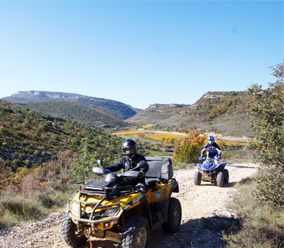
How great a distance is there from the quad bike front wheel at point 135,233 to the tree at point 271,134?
3.78 m

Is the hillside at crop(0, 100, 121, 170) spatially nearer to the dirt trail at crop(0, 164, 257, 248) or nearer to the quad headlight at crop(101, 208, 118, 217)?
the dirt trail at crop(0, 164, 257, 248)

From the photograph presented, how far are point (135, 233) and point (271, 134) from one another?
432 cm

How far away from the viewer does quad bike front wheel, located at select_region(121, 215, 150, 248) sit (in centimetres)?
388

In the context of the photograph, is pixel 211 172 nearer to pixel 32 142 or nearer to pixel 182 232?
pixel 182 232

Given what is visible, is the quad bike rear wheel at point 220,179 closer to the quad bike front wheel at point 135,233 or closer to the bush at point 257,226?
the bush at point 257,226

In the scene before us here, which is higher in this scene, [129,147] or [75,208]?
[129,147]

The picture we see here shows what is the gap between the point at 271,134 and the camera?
6.23 meters

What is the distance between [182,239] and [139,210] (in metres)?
1.49

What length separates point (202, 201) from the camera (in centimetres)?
812

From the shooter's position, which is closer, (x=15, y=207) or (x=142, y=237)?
(x=142, y=237)

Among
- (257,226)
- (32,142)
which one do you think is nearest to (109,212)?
(257,226)

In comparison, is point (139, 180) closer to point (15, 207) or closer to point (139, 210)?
point (139, 210)

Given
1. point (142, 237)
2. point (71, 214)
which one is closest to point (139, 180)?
point (142, 237)

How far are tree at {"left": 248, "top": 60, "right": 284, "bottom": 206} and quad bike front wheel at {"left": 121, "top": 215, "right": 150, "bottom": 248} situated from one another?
12.4 feet
